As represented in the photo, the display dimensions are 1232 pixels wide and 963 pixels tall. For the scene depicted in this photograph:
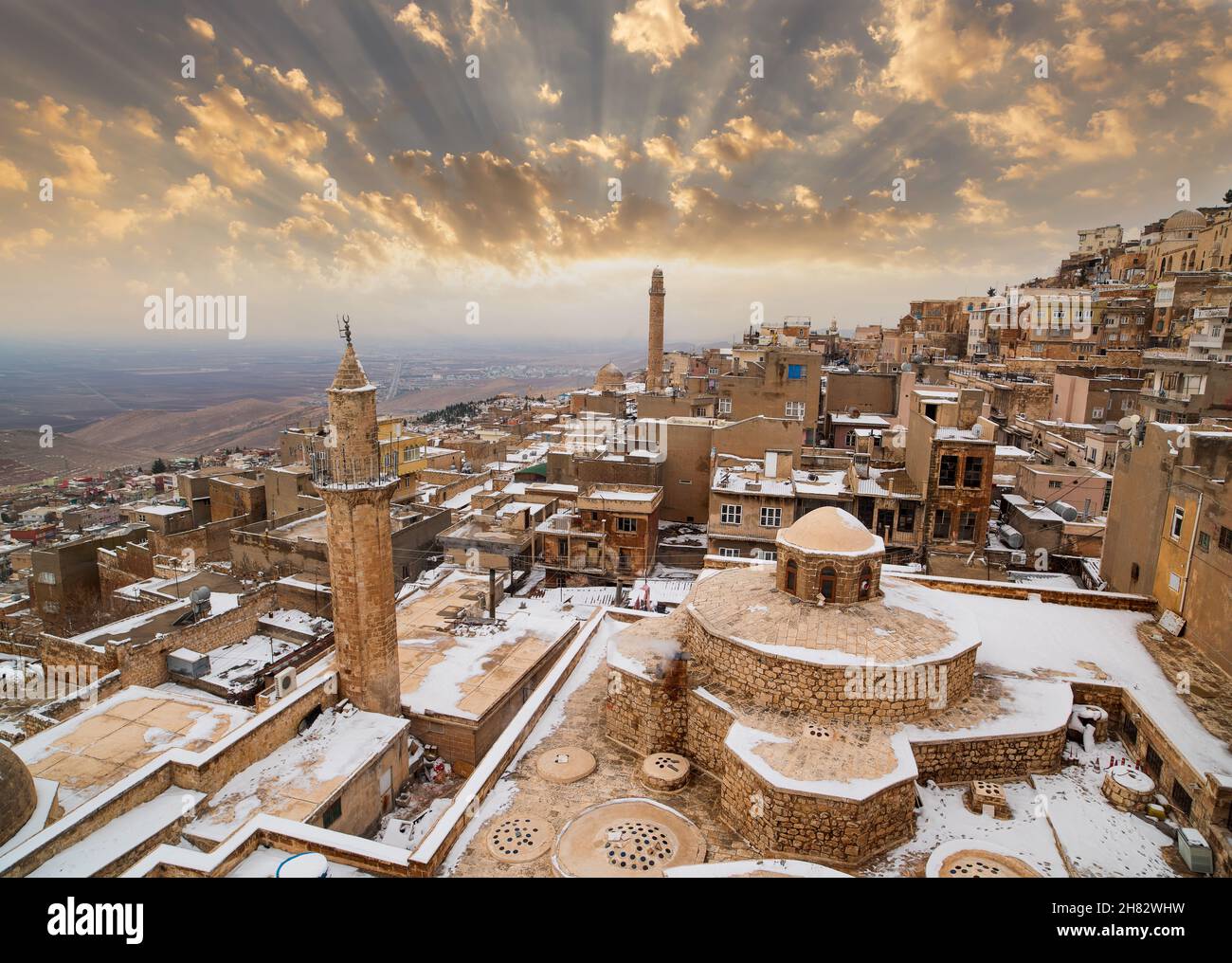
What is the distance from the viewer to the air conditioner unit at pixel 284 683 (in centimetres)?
1789

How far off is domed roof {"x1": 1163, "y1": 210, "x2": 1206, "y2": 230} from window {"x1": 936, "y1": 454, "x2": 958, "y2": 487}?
221 feet

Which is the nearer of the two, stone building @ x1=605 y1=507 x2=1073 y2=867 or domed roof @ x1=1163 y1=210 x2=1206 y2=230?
stone building @ x1=605 y1=507 x2=1073 y2=867

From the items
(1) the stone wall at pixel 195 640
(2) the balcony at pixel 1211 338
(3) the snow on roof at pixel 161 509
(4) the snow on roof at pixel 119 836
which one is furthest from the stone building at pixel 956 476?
(3) the snow on roof at pixel 161 509

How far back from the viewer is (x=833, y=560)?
15047 mm

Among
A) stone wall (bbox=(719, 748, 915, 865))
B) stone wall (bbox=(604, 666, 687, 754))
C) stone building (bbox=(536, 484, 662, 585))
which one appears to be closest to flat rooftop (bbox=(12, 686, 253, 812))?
stone wall (bbox=(604, 666, 687, 754))

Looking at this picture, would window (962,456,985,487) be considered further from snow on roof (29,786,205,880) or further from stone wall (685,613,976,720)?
snow on roof (29,786,205,880)

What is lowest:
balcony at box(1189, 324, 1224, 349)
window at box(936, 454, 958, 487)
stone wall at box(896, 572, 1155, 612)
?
stone wall at box(896, 572, 1155, 612)

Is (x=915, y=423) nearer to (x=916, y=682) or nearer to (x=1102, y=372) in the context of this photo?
(x=916, y=682)

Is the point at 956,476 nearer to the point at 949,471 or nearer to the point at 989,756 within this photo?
the point at 949,471

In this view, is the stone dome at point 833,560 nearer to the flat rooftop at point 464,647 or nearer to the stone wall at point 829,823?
the stone wall at point 829,823

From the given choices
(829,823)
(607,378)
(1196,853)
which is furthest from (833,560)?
(607,378)

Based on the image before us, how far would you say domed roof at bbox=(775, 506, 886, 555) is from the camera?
15.1 meters

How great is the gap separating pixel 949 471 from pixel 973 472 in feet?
3.08
